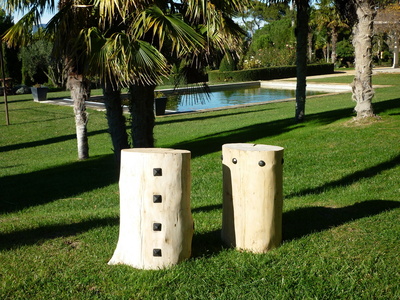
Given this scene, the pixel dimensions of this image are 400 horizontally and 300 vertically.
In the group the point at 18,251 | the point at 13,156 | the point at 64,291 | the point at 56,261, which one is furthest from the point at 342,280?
the point at 13,156

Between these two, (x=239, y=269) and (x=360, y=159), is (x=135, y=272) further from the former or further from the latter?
(x=360, y=159)

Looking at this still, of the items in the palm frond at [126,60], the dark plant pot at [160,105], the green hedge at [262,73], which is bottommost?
the dark plant pot at [160,105]

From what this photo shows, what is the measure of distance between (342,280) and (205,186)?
412 cm

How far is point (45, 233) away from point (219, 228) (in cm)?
163

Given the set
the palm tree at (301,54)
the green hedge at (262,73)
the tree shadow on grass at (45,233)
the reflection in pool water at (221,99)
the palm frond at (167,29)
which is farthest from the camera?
the green hedge at (262,73)

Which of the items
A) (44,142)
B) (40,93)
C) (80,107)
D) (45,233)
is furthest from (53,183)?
(40,93)

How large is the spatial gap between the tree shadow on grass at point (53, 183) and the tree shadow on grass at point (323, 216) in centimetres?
401

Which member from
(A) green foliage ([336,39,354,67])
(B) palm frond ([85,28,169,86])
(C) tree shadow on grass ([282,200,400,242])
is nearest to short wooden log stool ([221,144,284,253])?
(C) tree shadow on grass ([282,200,400,242])

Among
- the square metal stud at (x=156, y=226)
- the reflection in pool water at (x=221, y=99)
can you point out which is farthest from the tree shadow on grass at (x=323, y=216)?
the reflection in pool water at (x=221, y=99)

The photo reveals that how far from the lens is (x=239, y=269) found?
3.77 m

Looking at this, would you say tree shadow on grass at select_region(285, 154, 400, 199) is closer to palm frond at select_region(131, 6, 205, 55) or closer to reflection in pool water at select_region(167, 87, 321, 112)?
palm frond at select_region(131, 6, 205, 55)

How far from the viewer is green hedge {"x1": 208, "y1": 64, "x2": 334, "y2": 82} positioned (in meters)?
37.8

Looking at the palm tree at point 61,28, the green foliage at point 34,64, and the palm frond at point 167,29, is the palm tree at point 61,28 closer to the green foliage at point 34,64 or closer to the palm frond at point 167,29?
the palm frond at point 167,29

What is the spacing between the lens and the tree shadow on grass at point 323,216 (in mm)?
4699
